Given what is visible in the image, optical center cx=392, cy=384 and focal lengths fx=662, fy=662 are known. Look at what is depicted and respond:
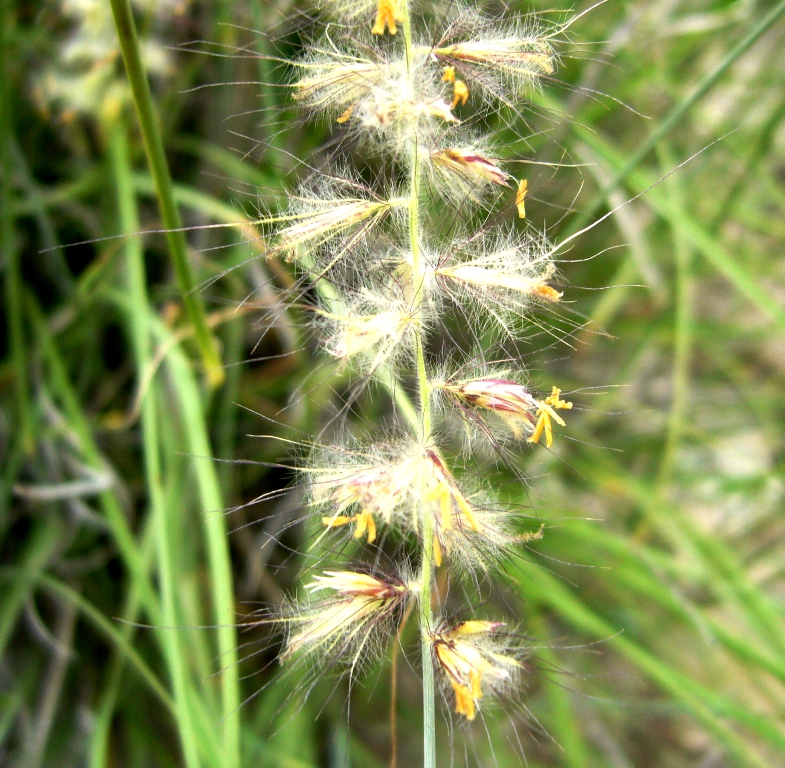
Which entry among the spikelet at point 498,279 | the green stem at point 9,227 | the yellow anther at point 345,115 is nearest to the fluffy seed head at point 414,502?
the spikelet at point 498,279

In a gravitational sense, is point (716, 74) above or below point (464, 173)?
above

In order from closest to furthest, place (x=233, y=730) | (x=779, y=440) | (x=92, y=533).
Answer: (x=233, y=730) < (x=92, y=533) < (x=779, y=440)

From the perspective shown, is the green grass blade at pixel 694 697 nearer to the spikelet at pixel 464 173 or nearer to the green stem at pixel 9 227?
the spikelet at pixel 464 173

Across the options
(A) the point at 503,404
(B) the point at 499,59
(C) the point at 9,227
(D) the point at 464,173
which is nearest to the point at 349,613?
(A) the point at 503,404

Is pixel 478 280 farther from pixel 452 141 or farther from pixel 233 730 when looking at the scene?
pixel 233 730

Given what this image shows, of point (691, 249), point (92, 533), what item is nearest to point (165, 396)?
point (92, 533)

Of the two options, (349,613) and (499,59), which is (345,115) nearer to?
(499,59)
